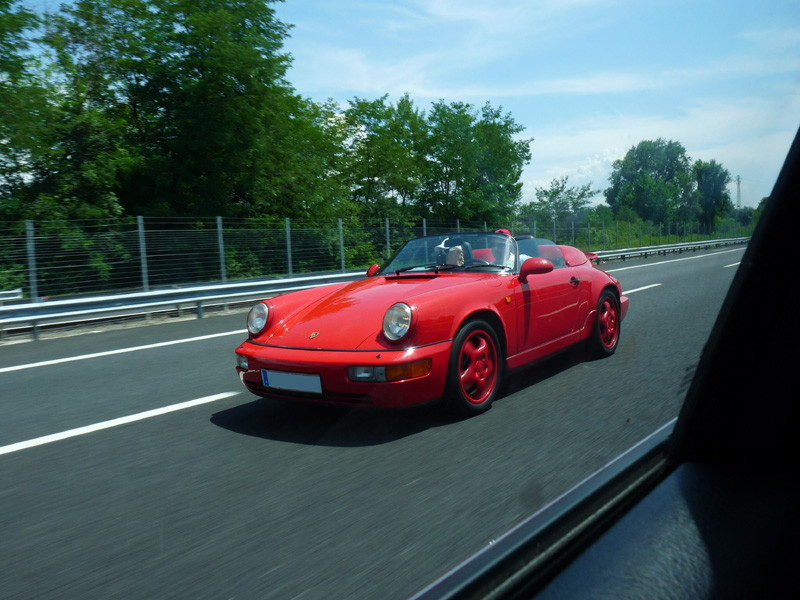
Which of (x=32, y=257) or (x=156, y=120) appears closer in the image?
(x=32, y=257)

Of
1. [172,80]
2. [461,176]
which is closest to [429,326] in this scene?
[172,80]

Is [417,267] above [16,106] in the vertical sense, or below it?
below

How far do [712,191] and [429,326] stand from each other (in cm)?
235

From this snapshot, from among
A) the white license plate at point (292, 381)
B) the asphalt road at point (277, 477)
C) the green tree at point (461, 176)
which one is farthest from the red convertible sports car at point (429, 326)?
the green tree at point (461, 176)

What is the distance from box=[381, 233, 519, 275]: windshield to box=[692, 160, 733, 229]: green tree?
3.05 metres

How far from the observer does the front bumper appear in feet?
12.3

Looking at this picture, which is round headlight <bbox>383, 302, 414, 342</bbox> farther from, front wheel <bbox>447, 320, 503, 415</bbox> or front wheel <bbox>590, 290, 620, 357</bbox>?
front wheel <bbox>590, 290, 620, 357</bbox>

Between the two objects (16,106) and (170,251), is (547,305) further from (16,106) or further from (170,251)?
(16,106)

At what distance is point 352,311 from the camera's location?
4.36 m

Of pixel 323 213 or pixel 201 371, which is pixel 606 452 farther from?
pixel 323 213

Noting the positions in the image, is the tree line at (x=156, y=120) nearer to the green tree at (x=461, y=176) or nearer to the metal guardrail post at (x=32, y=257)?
the metal guardrail post at (x=32, y=257)

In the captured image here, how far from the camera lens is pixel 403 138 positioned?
41.8 m

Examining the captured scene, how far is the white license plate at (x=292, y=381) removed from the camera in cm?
385

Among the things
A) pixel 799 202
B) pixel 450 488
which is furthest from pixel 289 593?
pixel 799 202
